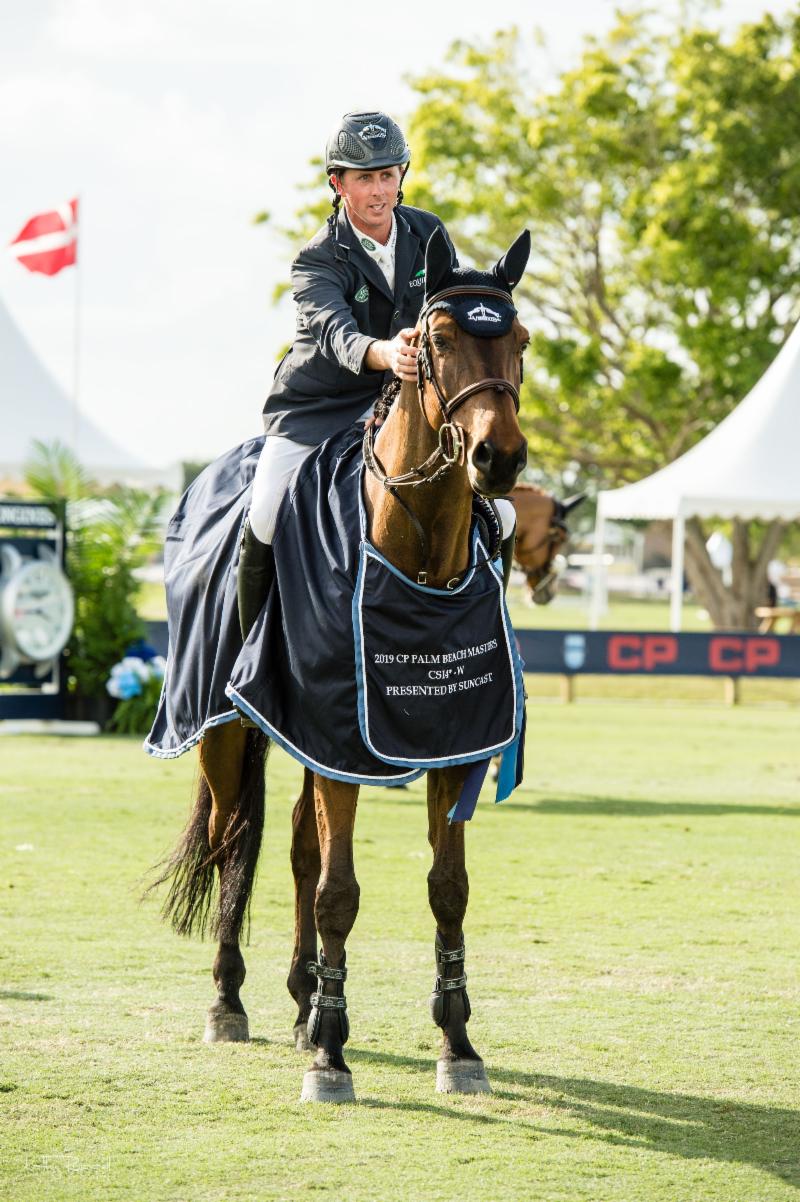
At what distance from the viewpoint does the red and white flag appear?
21000mm

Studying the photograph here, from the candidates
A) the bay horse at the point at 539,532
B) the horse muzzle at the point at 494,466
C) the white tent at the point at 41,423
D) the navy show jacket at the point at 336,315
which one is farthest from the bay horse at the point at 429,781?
the white tent at the point at 41,423

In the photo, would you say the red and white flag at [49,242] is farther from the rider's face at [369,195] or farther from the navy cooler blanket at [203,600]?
the rider's face at [369,195]

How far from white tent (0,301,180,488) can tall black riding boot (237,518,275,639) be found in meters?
18.3

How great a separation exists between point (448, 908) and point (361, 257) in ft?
6.76

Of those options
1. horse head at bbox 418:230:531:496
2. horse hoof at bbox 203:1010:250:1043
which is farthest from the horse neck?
horse hoof at bbox 203:1010:250:1043

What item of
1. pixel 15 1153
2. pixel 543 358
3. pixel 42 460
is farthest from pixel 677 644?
pixel 15 1153

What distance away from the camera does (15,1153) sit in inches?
164

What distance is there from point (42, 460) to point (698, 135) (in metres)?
16.7

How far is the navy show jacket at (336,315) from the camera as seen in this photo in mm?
5070

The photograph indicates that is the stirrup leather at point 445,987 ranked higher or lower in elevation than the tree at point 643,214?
lower

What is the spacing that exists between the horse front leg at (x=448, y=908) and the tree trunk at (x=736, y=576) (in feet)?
83.3

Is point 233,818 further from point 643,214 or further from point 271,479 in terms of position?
point 643,214

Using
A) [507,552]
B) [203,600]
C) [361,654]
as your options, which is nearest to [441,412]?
[361,654]

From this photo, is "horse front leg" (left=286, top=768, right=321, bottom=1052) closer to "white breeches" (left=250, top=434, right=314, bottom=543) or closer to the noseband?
"white breeches" (left=250, top=434, right=314, bottom=543)
